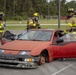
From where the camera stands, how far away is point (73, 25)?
48.5 ft

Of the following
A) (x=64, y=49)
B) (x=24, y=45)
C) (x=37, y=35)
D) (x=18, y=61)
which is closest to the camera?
(x=18, y=61)

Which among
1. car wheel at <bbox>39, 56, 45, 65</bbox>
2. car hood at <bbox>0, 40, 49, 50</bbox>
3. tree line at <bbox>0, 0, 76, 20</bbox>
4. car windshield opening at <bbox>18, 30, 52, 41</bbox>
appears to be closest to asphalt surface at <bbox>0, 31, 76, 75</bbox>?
car wheel at <bbox>39, 56, 45, 65</bbox>

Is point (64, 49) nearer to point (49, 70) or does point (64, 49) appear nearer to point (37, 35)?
point (37, 35)

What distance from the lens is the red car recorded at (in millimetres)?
9633

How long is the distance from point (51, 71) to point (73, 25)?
571 centimetres

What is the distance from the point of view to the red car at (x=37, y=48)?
379 inches

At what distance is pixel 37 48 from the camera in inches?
395

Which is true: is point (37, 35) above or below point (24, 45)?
above

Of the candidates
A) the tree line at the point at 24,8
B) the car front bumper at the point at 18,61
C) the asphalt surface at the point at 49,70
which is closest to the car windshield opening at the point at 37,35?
the asphalt surface at the point at 49,70

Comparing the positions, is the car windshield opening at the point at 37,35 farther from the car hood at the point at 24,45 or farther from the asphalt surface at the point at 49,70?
the asphalt surface at the point at 49,70

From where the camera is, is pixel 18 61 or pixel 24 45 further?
pixel 24 45

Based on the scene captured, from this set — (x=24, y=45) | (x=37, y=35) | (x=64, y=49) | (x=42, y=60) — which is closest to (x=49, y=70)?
(x=42, y=60)

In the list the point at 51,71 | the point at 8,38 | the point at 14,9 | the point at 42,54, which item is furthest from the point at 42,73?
the point at 14,9

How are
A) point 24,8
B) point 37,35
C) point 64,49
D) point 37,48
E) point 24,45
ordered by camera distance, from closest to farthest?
point 37,48
point 24,45
point 64,49
point 37,35
point 24,8
